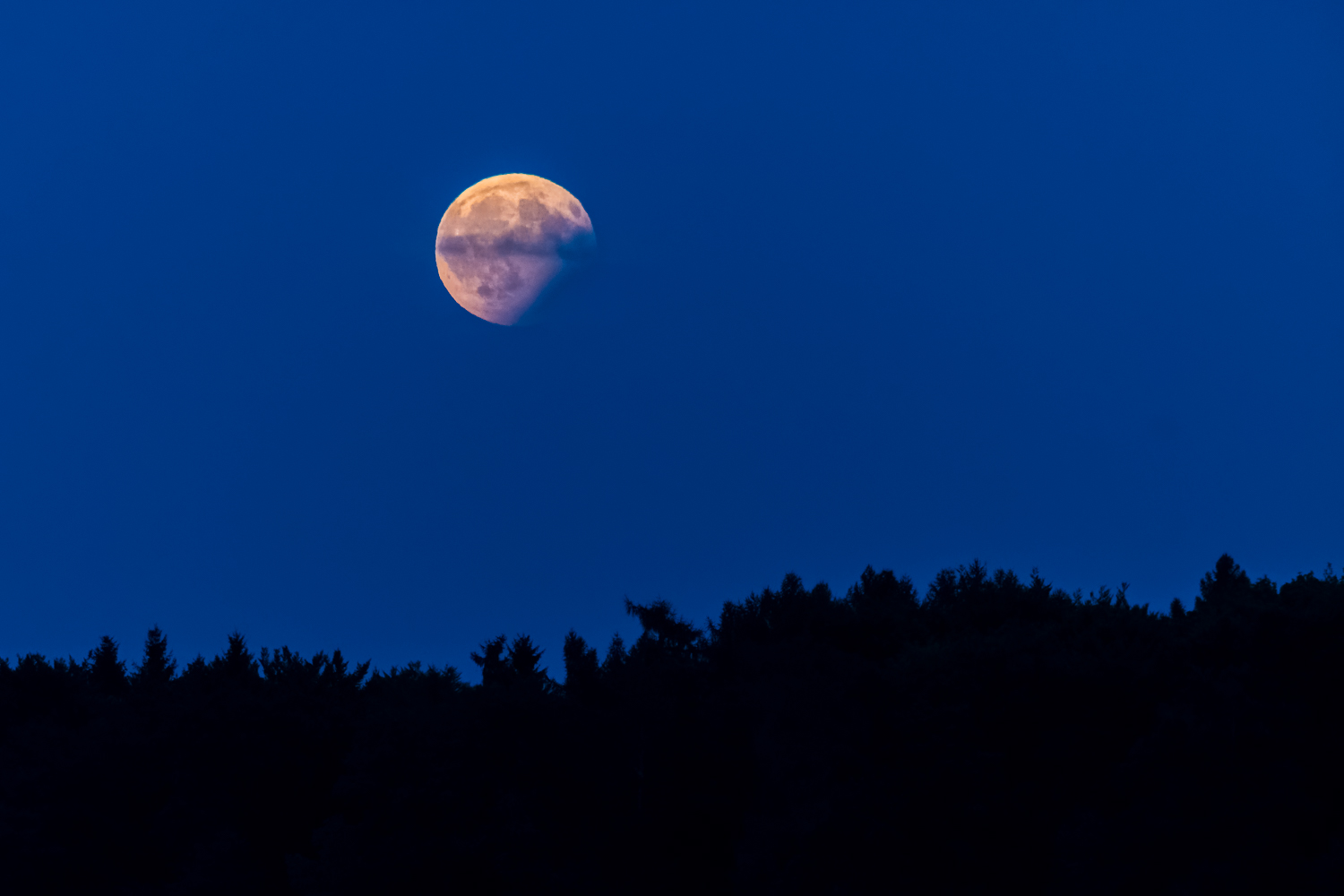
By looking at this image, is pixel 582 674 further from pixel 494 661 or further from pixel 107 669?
pixel 107 669

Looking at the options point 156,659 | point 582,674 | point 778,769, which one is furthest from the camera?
point 156,659

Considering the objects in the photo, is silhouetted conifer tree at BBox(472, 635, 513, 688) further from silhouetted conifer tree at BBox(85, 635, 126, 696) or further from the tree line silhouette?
silhouetted conifer tree at BBox(85, 635, 126, 696)

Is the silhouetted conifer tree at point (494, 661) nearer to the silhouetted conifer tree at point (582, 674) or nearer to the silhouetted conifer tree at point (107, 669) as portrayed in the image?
the silhouetted conifer tree at point (582, 674)

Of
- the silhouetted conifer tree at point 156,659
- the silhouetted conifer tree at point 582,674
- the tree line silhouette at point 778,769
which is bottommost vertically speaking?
the tree line silhouette at point 778,769

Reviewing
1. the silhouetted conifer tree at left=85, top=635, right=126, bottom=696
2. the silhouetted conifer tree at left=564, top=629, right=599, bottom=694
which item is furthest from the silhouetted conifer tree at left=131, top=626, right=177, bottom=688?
the silhouetted conifer tree at left=564, top=629, right=599, bottom=694

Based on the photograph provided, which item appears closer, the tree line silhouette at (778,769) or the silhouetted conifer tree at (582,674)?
the tree line silhouette at (778,769)

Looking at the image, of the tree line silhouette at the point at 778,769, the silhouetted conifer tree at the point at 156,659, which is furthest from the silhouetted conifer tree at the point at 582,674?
the silhouetted conifer tree at the point at 156,659

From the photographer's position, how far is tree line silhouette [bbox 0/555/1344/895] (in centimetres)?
3291

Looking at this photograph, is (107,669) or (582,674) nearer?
(582,674)

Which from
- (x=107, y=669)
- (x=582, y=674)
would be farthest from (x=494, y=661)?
(x=107, y=669)

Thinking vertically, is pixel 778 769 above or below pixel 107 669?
below

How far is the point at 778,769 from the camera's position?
38750mm

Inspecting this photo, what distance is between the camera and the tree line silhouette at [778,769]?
3291cm

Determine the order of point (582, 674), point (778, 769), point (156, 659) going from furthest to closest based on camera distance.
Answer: point (156, 659)
point (582, 674)
point (778, 769)
